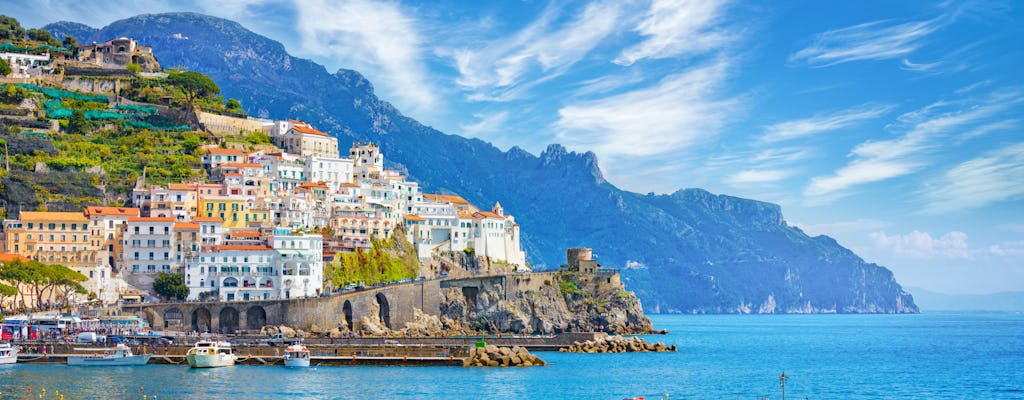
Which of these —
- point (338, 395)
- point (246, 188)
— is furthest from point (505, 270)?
point (338, 395)

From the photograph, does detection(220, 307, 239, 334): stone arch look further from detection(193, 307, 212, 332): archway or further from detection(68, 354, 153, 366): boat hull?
detection(68, 354, 153, 366): boat hull

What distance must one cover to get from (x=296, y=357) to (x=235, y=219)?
3301cm

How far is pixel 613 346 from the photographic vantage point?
337 feet

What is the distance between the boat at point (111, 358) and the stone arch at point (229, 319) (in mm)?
16164

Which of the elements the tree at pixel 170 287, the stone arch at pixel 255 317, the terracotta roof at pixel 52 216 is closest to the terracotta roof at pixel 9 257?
the terracotta roof at pixel 52 216

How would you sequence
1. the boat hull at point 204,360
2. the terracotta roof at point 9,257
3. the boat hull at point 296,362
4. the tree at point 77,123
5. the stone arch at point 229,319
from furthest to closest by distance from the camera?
the tree at point 77,123 < the stone arch at point 229,319 < the terracotta roof at point 9,257 < the boat hull at point 296,362 < the boat hull at point 204,360

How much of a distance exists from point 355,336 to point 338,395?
35090 millimetres

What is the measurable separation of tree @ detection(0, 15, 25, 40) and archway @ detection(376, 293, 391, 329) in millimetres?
67221

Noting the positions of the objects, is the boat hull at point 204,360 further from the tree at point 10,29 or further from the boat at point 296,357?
the tree at point 10,29

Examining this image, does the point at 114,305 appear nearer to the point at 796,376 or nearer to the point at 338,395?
the point at 338,395

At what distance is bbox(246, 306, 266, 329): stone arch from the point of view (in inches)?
3720

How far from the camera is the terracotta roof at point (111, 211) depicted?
322 feet

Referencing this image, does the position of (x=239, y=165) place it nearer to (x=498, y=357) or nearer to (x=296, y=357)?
(x=296, y=357)

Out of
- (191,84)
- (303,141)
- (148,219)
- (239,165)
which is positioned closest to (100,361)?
(148,219)
